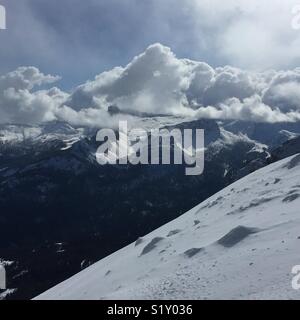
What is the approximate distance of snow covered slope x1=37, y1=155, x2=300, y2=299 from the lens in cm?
2875

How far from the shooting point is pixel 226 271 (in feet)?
103

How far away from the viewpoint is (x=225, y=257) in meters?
35.0

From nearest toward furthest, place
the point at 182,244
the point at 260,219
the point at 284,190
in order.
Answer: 1. the point at 260,219
2. the point at 182,244
3. the point at 284,190

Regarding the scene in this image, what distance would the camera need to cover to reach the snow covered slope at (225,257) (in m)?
28.8

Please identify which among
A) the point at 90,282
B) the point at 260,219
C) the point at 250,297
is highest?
the point at 260,219

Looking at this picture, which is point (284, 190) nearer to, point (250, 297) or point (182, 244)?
point (182, 244)
